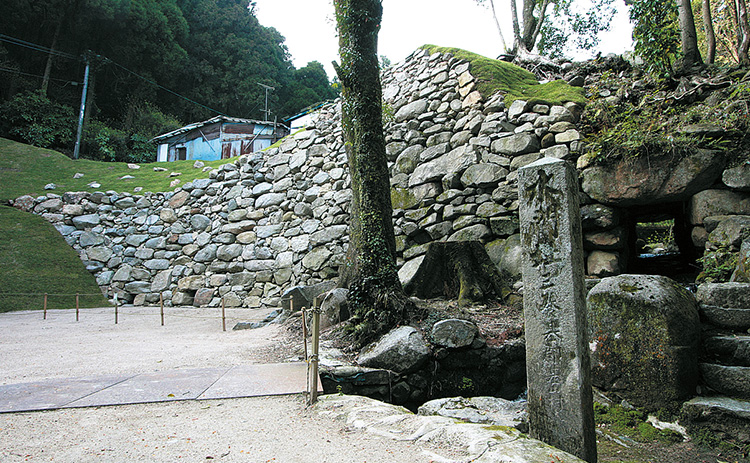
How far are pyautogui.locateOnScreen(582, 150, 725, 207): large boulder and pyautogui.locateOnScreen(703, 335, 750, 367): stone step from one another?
8.14 feet

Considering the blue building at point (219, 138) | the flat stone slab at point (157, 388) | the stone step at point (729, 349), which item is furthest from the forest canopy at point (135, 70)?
the stone step at point (729, 349)

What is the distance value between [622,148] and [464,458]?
5566mm

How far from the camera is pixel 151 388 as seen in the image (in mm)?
3756

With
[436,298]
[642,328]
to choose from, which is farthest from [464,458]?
[436,298]

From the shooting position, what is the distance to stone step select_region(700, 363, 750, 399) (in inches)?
144

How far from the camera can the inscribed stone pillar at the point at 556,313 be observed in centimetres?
271

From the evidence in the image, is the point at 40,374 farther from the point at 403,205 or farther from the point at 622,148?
the point at 622,148

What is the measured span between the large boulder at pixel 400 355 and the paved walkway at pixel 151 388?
80 cm

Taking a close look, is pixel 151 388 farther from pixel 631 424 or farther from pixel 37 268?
pixel 37 268

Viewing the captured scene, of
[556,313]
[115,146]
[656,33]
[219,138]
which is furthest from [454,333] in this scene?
[115,146]

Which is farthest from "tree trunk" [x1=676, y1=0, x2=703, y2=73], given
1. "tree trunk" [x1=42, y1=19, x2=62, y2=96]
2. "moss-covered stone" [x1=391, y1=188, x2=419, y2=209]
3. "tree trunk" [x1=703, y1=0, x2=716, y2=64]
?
"tree trunk" [x1=42, y1=19, x2=62, y2=96]

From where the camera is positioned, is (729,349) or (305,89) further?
(305,89)

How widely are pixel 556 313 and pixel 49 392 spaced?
169 inches

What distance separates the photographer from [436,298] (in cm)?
659
